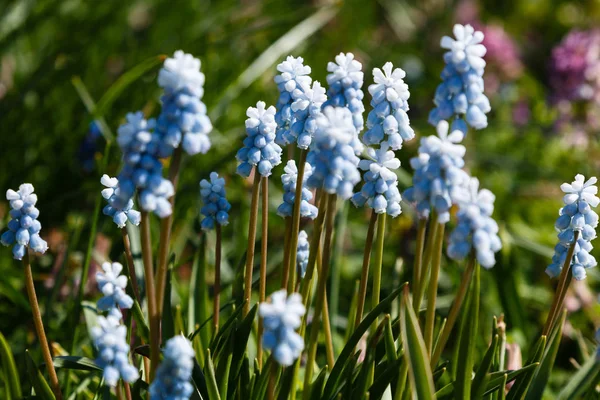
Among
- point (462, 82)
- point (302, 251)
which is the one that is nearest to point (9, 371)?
point (302, 251)

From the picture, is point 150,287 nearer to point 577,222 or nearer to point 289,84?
point 289,84

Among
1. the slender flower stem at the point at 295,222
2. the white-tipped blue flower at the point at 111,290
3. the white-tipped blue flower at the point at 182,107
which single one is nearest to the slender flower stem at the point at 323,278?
the slender flower stem at the point at 295,222

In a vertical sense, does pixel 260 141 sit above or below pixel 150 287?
above

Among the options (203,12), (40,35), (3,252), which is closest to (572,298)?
(3,252)

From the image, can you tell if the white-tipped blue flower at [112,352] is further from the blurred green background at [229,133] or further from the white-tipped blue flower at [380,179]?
the blurred green background at [229,133]

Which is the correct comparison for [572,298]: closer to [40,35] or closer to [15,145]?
[15,145]

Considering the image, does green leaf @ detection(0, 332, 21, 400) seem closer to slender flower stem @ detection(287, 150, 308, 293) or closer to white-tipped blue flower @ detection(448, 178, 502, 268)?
slender flower stem @ detection(287, 150, 308, 293)
